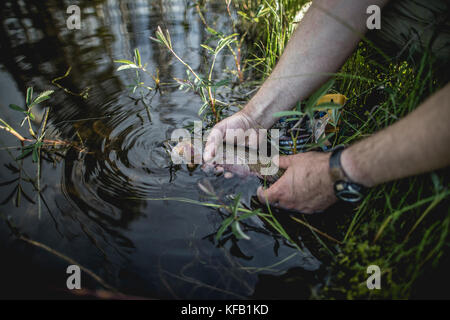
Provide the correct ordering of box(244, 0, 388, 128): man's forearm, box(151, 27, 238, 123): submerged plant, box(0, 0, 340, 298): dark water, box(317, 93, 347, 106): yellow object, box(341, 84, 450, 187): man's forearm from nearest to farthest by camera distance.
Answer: box(341, 84, 450, 187): man's forearm → box(0, 0, 340, 298): dark water → box(244, 0, 388, 128): man's forearm → box(317, 93, 347, 106): yellow object → box(151, 27, 238, 123): submerged plant

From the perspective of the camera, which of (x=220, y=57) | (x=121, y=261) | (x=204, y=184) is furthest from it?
(x=220, y=57)

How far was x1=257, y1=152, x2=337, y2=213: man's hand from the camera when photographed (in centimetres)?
155

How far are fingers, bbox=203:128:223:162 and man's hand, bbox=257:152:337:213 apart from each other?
50 cm


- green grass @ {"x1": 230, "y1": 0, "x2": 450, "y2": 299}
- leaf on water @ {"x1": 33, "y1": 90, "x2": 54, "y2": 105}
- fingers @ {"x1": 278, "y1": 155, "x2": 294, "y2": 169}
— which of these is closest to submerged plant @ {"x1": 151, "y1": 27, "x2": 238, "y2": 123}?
fingers @ {"x1": 278, "y1": 155, "x2": 294, "y2": 169}

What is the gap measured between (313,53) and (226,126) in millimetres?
869

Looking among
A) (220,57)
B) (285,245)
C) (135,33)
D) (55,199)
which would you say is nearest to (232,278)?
(285,245)

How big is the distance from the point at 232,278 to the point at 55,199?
147cm

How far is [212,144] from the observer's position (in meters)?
1.97

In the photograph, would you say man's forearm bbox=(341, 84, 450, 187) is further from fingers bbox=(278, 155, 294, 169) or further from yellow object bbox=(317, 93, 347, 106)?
yellow object bbox=(317, 93, 347, 106)

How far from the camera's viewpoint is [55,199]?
6.24 ft

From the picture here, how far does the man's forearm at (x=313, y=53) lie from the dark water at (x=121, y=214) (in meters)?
0.91

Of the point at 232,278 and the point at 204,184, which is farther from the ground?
the point at 204,184

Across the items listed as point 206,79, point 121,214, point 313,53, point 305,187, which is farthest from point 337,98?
point 121,214
